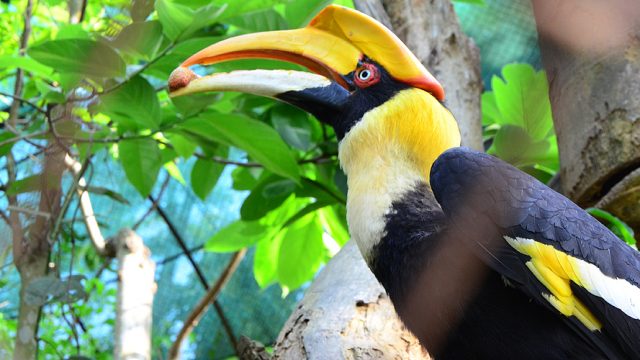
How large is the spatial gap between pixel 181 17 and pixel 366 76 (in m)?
→ 0.42

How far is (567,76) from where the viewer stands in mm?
2271

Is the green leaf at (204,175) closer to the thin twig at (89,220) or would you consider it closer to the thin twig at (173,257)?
the thin twig at (89,220)

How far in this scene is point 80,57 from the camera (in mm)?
1947

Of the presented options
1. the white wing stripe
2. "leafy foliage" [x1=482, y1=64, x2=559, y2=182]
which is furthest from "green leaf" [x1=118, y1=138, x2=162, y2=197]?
the white wing stripe

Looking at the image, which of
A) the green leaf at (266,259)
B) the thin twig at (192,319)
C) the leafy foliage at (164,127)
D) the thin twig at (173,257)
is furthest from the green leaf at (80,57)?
the thin twig at (173,257)

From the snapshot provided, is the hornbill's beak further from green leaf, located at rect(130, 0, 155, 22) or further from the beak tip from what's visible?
green leaf, located at rect(130, 0, 155, 22)

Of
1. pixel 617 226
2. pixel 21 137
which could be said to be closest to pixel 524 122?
pixel 617 226

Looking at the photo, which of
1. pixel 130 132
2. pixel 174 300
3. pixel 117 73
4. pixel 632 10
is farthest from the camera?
pixel 174 300

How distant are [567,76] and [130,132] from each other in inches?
43.5

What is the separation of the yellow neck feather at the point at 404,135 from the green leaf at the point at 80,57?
1.85ft

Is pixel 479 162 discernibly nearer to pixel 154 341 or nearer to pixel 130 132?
pixel 130 132

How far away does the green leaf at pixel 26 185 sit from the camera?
220 centimetres

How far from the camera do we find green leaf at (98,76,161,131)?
2084 millimetres

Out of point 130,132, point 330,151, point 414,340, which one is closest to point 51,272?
point 130,132
